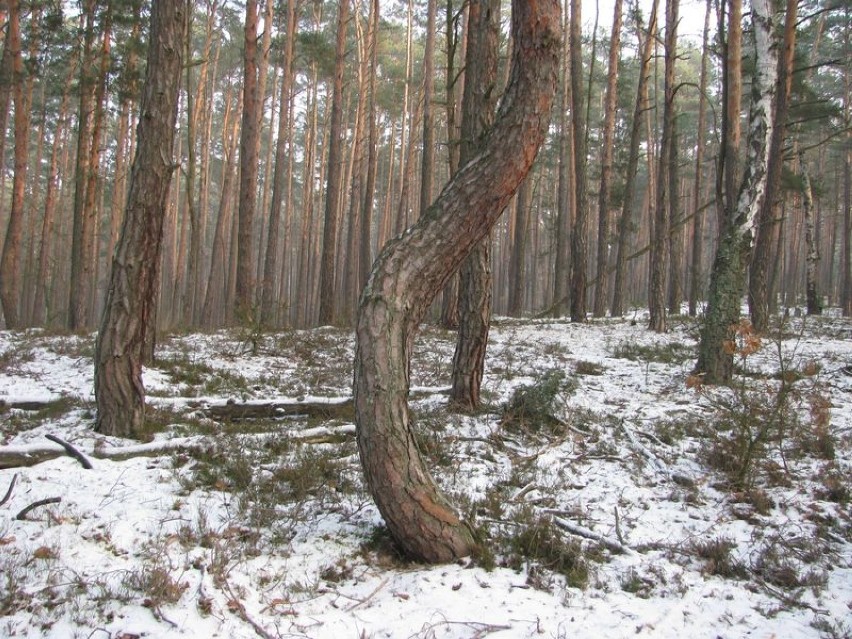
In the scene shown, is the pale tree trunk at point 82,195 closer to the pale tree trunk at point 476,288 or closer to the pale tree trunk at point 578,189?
the pale tree trunk at point 476,288

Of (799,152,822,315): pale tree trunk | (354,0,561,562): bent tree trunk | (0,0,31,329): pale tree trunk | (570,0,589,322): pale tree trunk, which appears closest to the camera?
(354,0,561,562): bent tree trunk

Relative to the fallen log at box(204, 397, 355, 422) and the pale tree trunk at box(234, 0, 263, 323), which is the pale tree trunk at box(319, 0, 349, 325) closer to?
the pale tree trunk at box(234, 0, 263, 323)

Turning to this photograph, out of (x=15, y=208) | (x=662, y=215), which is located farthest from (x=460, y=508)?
(x=15, y=208)

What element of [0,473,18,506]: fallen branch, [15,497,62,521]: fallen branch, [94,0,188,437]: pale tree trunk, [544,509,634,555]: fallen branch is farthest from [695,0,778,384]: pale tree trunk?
[0,473,18,506]: fallen branch

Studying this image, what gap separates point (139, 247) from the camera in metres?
4.93

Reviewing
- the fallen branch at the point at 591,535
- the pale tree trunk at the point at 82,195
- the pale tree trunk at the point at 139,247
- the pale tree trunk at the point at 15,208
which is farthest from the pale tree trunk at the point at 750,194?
the pale tree trunk at the point at 15,208

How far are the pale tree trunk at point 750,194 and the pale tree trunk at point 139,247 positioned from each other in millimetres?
6478

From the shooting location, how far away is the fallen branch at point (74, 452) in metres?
4.21

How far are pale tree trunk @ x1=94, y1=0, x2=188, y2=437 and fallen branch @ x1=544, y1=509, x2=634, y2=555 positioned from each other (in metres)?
3.80

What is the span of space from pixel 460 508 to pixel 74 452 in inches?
121

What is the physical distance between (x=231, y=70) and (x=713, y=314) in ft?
94.9

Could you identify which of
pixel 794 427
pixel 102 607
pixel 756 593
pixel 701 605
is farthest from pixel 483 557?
pixel 794 427

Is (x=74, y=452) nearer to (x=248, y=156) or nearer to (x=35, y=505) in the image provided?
(x=35, y=505)

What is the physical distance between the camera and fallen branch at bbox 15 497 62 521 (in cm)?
346
